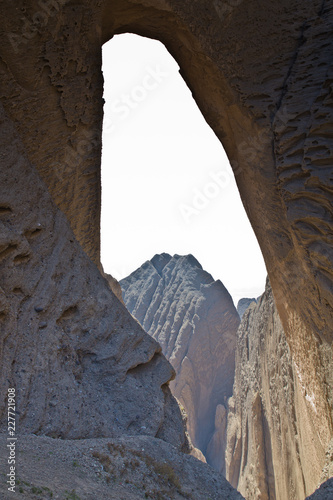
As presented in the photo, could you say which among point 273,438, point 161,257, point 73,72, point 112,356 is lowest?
point 273,438

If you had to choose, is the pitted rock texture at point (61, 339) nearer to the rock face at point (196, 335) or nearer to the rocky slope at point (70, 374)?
the rocky slope at point (70, 374)

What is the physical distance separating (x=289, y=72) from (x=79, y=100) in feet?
13.0

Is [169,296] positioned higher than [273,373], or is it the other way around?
[169,296]

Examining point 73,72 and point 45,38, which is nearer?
point 45,38

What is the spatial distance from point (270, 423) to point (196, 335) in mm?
15412

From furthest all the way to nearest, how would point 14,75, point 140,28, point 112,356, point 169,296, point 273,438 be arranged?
point 169,296 < point 273,438 < point 140,28 < point 14,75 < point 112,356

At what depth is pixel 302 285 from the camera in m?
6.84

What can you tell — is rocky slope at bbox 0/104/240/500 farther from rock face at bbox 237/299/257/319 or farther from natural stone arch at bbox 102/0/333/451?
rock face at bbox 237/299/257/319

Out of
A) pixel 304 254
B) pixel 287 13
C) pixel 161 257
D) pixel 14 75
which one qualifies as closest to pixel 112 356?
pixel 304 254

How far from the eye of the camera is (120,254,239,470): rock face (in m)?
25.0

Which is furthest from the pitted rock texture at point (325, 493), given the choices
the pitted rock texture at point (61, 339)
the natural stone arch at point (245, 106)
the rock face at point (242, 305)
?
the rock face at point (242, 305)

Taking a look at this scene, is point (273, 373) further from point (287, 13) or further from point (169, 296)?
point (169, 296)

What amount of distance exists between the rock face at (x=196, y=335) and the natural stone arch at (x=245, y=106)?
18850 mm

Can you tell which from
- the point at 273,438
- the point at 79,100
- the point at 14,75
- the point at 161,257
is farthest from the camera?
the point at 161,257
